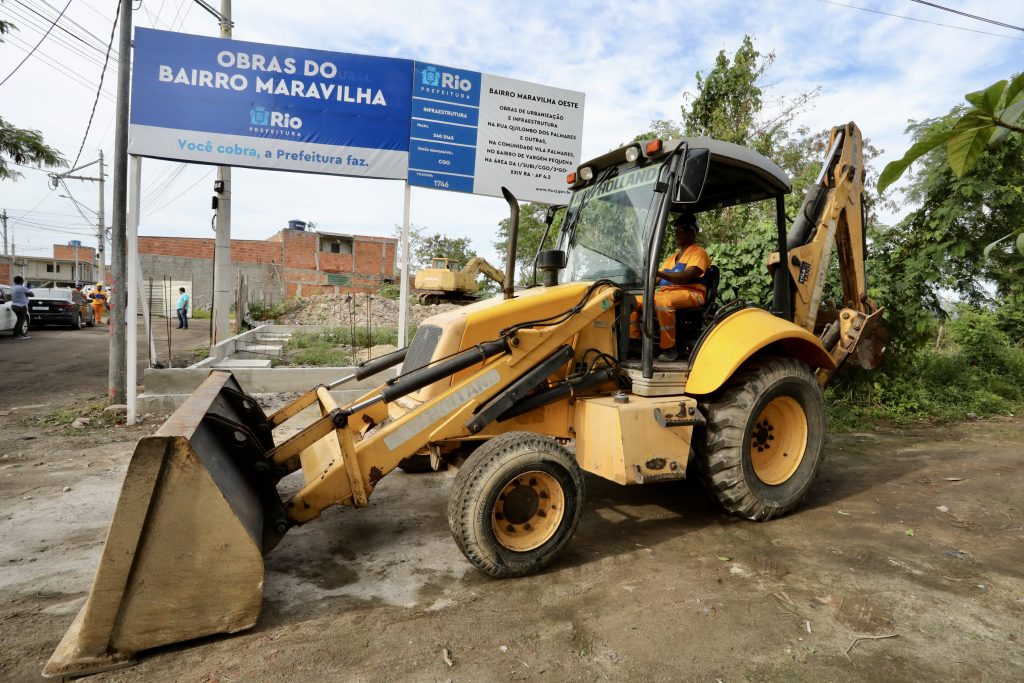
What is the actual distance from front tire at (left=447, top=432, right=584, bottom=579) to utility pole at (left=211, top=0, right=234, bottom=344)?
8.82 meters

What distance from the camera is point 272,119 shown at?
282 inches

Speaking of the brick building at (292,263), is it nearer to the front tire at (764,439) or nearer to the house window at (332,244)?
the house window at (332,244)

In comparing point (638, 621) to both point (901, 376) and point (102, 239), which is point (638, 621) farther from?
point (102, 239)

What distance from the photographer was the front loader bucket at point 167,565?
246 cm

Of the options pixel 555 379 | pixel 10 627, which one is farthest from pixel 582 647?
pixel 10 627

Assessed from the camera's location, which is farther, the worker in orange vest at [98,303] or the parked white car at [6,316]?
the worker in orange vest at [98,303]

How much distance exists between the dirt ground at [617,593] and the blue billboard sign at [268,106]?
3969 mm

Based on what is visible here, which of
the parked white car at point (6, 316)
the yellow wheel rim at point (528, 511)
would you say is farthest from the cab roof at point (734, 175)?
the parked white car at point (6, 316)

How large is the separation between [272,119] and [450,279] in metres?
3.97

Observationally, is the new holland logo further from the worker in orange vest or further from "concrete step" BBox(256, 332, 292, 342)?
the worker in orange vest

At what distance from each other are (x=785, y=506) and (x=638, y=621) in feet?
5.98

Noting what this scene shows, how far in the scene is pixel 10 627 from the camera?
2.81 m

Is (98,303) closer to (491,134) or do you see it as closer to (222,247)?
(222,247)

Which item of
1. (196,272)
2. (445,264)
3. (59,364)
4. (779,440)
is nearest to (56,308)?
(59,364)
